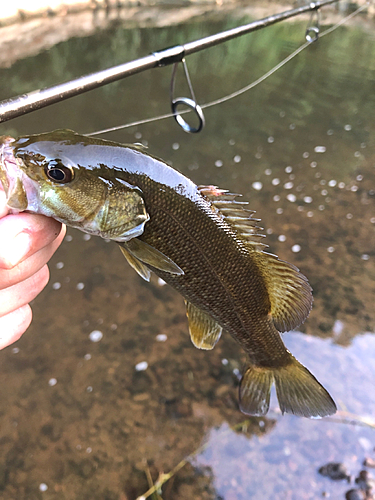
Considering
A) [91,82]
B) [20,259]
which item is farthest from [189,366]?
[91,82]

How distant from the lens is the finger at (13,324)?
1181 millimetres

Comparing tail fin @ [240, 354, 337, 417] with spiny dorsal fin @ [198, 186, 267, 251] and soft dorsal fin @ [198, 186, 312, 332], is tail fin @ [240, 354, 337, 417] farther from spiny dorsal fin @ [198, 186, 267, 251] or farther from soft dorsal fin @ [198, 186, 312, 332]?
spiny dorsal fin @ [198, 186, 267, 251]

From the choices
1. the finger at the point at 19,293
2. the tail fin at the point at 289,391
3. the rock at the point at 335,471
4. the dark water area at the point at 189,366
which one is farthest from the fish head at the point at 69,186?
the rock at the point at 335,471

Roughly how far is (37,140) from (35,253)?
0.33 m

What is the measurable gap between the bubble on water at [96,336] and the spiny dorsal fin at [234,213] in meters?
2.04

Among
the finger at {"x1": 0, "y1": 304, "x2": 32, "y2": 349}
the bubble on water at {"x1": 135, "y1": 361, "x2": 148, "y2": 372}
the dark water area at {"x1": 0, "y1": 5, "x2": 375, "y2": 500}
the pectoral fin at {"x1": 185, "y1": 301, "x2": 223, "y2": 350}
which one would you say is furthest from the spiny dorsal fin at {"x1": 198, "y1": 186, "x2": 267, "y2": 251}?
the bubble on water at {"x1": 135, "y1": 361, "x2": 148, "y2": 372}

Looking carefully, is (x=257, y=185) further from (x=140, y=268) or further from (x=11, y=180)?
(x=11, y=180)

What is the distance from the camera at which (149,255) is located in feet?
3.55

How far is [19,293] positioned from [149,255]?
469mm

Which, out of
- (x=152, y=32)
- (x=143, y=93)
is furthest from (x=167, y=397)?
(x=152, y=32)

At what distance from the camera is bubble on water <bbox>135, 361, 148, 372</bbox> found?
8.75 ft

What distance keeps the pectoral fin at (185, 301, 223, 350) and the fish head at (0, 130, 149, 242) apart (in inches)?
17.8

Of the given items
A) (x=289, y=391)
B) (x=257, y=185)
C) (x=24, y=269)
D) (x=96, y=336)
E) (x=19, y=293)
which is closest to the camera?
(x=24, y=269)

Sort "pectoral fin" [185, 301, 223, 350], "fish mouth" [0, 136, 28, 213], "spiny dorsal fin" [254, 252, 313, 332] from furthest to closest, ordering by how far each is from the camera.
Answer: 1. "pectoral fin" [185, 301, 223, 350]
2. "spiny dorsal fin" [254, 252, 313, 332]
3. "fish mouth" [0, 136, 28, 213]
